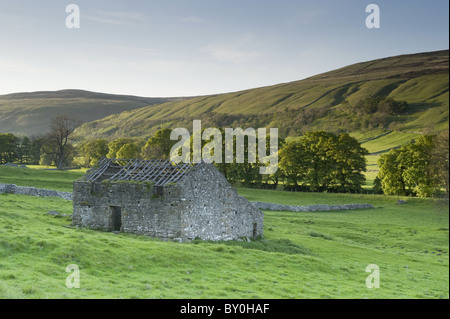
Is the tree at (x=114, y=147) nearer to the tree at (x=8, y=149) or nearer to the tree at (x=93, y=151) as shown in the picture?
the tree at (x=93, y=151)

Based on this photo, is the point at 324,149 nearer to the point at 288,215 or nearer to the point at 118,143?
the point at 288,215

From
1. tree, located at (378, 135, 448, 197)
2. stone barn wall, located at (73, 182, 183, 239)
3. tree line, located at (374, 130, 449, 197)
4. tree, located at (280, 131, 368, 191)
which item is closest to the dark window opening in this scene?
stone barn wall, located at (73, 182, 183, 239)

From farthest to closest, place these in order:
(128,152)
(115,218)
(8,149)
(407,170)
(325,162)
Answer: (8,149) → (128,152) → (325,162) → (407,170) → (115,218)

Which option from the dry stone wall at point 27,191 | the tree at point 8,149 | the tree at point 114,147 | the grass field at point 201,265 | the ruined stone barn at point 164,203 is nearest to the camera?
the grass field at point 201,265

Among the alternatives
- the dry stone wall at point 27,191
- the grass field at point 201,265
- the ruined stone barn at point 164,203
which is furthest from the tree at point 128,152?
the ruined stone barn at point 164,203

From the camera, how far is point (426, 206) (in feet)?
182

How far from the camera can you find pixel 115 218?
28.7 metres

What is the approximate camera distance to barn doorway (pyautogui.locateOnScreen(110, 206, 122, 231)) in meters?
28.1

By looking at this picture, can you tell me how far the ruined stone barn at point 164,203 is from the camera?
84.0 feet

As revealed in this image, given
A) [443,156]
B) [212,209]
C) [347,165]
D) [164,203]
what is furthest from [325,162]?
[443,156]

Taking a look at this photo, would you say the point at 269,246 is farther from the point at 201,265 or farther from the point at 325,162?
the point at 325,162

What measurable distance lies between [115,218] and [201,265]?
36.9ft

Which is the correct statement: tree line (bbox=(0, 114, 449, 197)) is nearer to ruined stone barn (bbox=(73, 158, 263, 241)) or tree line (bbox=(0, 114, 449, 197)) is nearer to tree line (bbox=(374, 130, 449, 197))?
tree line (bbox=(374, 130, 449, 197))
